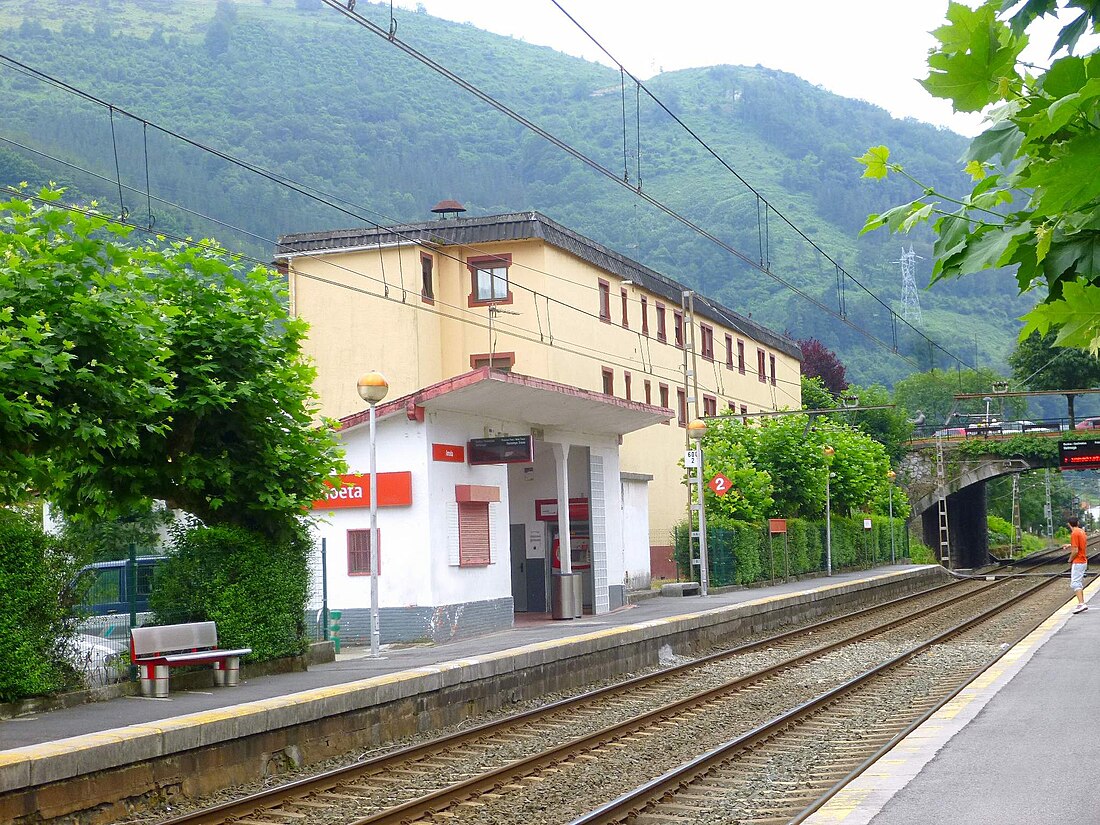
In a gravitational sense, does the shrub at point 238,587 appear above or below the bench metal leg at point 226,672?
above

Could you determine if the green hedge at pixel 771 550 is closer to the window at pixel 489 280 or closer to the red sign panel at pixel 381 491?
the window at pixel 489 280

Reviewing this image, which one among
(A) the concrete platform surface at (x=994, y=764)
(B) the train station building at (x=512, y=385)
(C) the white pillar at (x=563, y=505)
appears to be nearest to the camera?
(A) the concrete platform surface at (x=994, y=764)

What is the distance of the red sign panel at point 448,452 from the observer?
23728mm

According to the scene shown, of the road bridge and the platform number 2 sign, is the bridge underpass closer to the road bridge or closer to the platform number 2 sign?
the road bridge

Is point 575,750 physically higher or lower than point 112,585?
lower

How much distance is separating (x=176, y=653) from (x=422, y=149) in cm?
11988

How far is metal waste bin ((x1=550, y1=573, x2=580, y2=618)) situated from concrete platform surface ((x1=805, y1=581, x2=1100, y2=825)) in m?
12.7

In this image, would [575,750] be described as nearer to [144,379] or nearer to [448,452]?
[144,379]

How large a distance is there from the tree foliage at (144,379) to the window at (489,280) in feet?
87.6

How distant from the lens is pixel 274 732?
12.5 meters

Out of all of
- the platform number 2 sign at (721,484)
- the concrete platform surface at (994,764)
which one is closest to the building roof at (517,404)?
the platform number 2 sign at (721,484)

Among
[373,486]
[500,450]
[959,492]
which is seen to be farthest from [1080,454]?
[373,486]

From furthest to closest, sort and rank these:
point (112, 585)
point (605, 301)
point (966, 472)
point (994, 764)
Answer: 1. point (966, 472)
2. point (605, 301)
3. point (112, 585)
4. point (994, 764)

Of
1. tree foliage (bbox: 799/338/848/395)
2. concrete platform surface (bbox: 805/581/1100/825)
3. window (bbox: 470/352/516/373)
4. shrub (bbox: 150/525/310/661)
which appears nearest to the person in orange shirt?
concrete platform surface (bbox: 805/581/1100/825)
